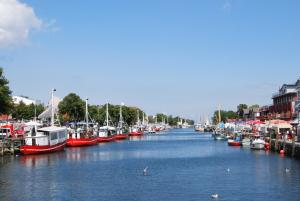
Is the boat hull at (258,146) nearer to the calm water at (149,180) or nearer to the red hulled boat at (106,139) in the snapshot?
the calm water at (149,180)

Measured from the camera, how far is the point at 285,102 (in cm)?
17462

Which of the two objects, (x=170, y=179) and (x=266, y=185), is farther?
(x=170, y=179)

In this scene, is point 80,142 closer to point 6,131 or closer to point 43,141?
point 6,131

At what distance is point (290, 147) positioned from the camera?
327 ft

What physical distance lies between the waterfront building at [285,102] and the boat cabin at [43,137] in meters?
71.8

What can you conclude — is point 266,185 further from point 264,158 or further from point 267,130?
point 267,130

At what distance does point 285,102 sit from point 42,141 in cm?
9180

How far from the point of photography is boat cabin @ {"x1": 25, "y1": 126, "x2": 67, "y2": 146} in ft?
346

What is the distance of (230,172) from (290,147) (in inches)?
1175

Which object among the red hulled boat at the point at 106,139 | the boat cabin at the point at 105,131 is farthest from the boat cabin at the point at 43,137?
the boat cabin at the point at 105,131

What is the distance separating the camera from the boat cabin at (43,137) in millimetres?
105375

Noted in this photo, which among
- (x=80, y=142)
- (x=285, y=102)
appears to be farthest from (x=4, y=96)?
(x=285, y=102)

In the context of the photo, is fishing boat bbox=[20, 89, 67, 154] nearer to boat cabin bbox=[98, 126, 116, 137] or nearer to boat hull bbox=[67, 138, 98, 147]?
boat hull bbox=[67, 138, 98, 147]

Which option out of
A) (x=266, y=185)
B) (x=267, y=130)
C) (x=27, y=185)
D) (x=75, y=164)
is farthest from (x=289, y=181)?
(x=267, y=130)
